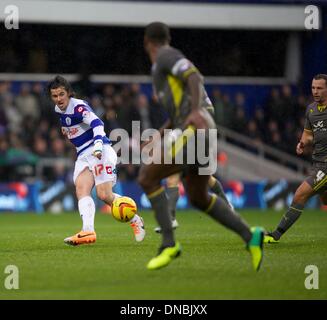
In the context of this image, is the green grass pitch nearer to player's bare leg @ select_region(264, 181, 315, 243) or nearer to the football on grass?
player's bare leg @ select_region(264, 181, 315, 243)

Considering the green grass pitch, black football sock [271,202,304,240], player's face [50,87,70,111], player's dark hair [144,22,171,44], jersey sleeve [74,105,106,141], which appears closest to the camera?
the green grass pitch

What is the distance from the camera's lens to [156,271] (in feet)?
31.2

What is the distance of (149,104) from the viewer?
24312 mm

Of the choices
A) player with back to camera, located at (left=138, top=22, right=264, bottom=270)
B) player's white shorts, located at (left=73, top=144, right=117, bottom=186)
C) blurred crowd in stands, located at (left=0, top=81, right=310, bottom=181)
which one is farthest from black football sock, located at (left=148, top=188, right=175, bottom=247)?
blurred crowd in stands, located at (left=0, top=81, right=310, bottom=181)

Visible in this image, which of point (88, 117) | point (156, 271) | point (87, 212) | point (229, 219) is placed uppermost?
point (88, 117)

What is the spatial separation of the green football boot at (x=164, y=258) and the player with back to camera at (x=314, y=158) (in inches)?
149

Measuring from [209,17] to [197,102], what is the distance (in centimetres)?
2047

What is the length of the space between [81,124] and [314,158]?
3286mm

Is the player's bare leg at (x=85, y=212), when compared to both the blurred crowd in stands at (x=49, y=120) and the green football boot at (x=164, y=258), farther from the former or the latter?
the blurred crowd in stands at (x=49, y=120)

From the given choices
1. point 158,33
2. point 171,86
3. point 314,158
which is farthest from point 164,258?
point 314,158

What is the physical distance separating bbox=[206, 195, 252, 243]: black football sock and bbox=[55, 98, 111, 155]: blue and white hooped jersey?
3387mm

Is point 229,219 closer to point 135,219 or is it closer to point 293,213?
point 293,213

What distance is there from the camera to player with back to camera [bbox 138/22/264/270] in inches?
353

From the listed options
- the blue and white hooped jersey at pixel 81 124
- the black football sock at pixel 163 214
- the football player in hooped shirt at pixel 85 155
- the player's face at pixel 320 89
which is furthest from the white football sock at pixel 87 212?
the player's face at pixel 320 89
